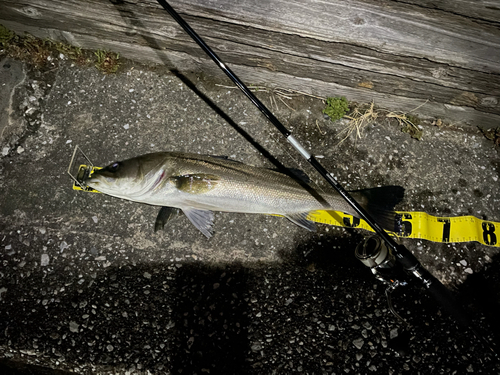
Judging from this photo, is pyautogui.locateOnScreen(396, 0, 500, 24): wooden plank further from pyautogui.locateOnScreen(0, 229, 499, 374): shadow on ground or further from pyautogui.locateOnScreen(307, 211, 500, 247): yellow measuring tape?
pyautogui.locateOnScreen(0, 229, 499, 374): shadow on ground

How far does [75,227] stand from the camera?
3.77m

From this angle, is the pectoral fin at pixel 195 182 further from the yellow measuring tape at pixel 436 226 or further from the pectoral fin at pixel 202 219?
the yellow measuring tape at pixel 436 226

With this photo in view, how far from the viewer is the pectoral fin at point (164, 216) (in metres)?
3.67

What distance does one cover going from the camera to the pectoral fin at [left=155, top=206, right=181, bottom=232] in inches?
145

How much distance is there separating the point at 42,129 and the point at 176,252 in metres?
2.41

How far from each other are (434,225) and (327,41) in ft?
7.99

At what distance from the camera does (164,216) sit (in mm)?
3691

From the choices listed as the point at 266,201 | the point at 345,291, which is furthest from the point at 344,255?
the point at 266,201

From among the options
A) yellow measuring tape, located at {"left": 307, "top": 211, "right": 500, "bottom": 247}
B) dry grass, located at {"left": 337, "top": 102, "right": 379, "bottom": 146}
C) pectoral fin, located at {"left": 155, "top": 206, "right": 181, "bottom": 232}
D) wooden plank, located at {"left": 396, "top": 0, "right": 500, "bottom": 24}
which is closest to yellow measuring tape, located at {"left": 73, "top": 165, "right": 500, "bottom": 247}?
yellow measuring tape, located at {"left": 307, "top": 211, "right": 500, "bottom": 247}

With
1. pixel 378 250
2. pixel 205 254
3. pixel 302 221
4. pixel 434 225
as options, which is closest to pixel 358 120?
pixel 434 225

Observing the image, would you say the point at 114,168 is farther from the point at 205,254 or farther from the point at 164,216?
the point at 205,254

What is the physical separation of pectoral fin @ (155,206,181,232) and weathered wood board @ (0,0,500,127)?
1.98 m

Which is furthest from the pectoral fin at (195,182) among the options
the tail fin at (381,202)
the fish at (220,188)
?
the tail fin at (381,202)

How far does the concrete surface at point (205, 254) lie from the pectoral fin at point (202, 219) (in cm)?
17
